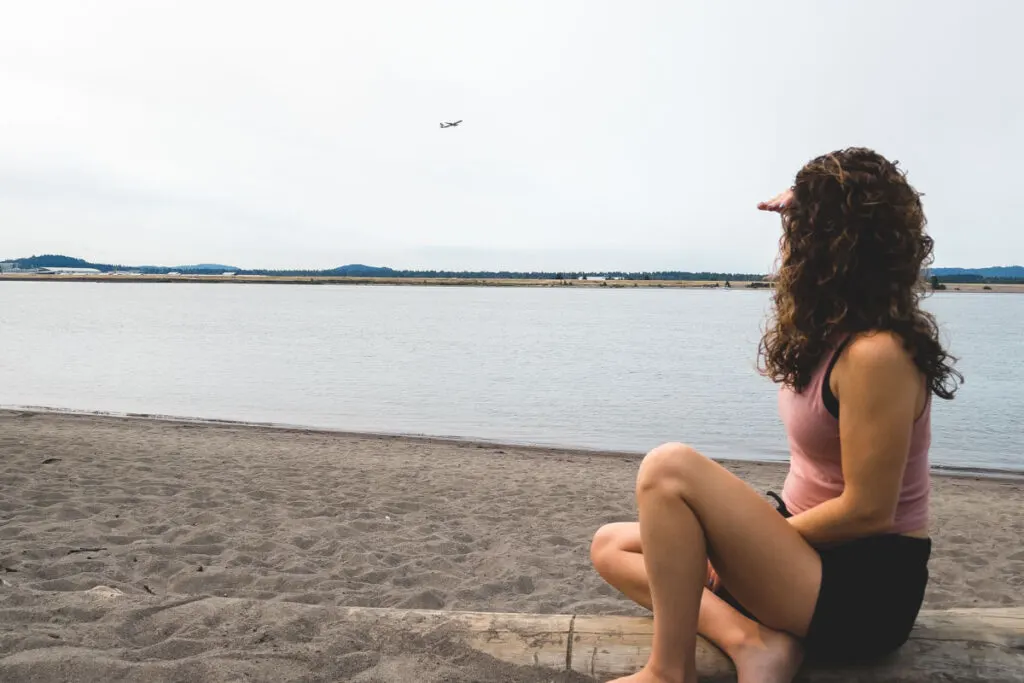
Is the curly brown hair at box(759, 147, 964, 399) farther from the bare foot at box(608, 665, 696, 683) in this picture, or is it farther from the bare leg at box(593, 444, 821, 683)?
the bare foot at box(608, 665, 696, 683)

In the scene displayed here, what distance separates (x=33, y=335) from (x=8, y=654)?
46.6 m

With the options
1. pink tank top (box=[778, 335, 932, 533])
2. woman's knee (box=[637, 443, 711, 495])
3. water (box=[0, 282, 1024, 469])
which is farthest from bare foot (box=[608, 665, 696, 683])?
water (box=[0, 282, 1024, 469])

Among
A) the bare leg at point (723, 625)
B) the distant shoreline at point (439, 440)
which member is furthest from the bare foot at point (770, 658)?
the distant shoreline at point (439, 440)

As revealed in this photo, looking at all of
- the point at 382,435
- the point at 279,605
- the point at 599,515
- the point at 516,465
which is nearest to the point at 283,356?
the point at 382,435

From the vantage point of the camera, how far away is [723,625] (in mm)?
2879

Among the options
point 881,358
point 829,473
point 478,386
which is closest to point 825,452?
point 829,473

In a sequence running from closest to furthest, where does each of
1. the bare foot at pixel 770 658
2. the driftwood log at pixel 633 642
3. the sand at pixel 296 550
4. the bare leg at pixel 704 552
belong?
the bare leg at pixel 704 552
the bare foot at pixel 770 658
the driftwood log at pixel 633 642
the sand at pixel 296 550

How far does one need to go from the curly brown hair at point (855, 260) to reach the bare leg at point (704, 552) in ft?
1.43

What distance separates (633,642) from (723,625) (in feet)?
1.30

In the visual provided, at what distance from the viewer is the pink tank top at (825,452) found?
251 centimetres

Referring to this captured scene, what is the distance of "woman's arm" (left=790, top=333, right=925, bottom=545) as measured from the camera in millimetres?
2330

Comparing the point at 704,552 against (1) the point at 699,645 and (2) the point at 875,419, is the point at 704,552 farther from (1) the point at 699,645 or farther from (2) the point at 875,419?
(2) the point at 875,419

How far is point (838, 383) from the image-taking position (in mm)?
2418

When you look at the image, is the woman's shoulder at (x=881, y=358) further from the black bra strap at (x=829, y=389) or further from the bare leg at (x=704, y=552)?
the bare leg at (x=704, y=552)
